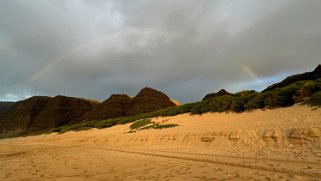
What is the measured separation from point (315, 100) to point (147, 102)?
57197 mm

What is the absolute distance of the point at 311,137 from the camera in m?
10.5

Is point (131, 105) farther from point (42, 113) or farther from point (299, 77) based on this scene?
point (299, 77)

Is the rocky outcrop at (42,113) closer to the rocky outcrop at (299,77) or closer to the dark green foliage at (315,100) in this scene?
the rocky outcrop at (299,77)

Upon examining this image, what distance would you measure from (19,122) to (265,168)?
10612 centimetres

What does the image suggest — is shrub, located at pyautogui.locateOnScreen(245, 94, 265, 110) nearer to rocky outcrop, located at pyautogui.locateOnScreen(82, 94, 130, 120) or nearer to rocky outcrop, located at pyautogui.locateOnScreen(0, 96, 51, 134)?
rocky outcrop, located at pyautogui.locateOnScreen(82, 94, 130, 120)

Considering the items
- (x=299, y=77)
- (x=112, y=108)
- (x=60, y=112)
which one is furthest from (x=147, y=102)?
(x=299, y=77)

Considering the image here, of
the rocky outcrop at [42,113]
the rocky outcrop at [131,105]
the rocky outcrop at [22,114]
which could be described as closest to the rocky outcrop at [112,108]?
the rocky outcrop at [131,105]

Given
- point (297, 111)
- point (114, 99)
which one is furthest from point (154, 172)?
point (114, 99)

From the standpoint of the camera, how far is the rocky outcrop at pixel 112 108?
7294cm

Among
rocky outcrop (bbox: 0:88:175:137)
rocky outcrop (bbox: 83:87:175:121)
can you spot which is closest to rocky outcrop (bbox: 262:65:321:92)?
rocky outcrop (bbox: 83:87:175:121)

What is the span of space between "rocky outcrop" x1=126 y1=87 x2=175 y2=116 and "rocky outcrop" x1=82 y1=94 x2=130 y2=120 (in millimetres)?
2022

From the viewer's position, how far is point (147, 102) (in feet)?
233

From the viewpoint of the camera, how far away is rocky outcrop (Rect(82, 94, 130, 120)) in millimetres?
72938

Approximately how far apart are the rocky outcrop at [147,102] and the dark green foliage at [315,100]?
5222cm
